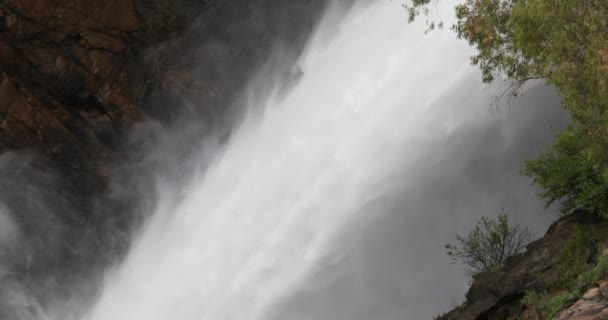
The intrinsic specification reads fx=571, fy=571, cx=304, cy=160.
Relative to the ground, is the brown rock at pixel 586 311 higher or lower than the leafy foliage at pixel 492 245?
lower

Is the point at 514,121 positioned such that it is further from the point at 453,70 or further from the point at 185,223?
the point at 185,223

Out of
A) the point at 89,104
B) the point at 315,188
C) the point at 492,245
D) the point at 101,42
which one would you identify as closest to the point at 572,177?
the point at 492,245

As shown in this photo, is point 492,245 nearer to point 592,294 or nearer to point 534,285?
point 534,285

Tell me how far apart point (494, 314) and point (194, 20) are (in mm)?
24369

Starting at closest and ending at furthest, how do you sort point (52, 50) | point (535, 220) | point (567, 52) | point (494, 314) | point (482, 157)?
point (567, 52), point (494, 314), point (535, 220), point (482, 157), point (52, 50)

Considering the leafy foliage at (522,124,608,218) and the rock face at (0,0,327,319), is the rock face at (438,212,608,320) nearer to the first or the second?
the leafy foliage at (522,124,608,218)

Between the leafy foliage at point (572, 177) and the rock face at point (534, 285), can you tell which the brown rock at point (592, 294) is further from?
the leafy foliage at point (572, 177)

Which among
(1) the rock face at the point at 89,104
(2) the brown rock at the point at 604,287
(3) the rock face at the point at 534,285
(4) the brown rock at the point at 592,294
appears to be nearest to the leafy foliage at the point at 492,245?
(3) the rock face at the point at 534,285

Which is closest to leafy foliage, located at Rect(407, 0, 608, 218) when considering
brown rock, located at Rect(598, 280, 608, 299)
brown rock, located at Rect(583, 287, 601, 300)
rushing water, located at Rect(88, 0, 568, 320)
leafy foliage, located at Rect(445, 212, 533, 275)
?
brown rock, located at Rect(598, 280, 608, 299)

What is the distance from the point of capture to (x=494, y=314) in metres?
16.3

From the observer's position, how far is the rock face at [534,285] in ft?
42.6

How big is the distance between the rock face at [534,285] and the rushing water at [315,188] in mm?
5379

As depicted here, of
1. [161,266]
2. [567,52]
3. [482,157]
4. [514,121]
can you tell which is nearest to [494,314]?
[567,52]

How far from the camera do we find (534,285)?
15961mm
